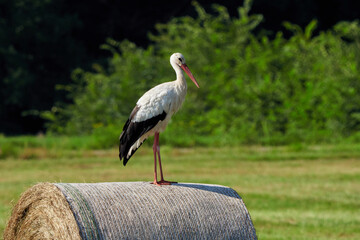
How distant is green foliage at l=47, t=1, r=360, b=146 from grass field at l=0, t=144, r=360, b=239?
158 centimetres

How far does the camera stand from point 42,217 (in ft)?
19.6

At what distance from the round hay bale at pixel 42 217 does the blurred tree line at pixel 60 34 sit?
54.2 feet

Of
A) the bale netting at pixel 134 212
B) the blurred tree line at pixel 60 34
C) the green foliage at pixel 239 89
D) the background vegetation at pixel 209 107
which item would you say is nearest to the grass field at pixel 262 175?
the background vegetation at pixel 209 107

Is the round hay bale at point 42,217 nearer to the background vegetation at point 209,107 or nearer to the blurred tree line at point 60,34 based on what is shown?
the background vegetation at point 209,107

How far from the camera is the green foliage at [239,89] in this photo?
17.8m

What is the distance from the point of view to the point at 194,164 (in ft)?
47.3

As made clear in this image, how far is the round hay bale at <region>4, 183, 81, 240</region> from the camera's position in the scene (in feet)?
17.8

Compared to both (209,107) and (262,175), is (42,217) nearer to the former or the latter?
(262,175)

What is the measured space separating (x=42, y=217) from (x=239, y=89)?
13.6m

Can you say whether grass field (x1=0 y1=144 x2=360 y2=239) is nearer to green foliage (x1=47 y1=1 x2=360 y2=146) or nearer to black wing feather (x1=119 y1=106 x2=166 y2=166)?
green foliage (x1=47 y1=1 x2=360 y2=146)

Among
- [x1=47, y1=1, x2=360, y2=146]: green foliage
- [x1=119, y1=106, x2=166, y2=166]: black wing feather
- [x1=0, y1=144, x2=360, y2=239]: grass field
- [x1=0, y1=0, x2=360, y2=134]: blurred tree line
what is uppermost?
[x1=0, y1=0, x2=360, y2=134]: blurred tree line

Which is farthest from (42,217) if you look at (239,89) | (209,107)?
(209,107)

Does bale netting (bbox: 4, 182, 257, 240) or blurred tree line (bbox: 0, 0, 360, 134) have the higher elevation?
blurred tree line (bbox: 0, 0, 360, 134)

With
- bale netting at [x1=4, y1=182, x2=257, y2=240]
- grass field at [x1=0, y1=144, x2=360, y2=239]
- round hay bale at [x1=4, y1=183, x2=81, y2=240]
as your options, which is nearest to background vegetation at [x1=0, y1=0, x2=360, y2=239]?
grass field at [x1=0, y1=144, x2=360, y2=239]
